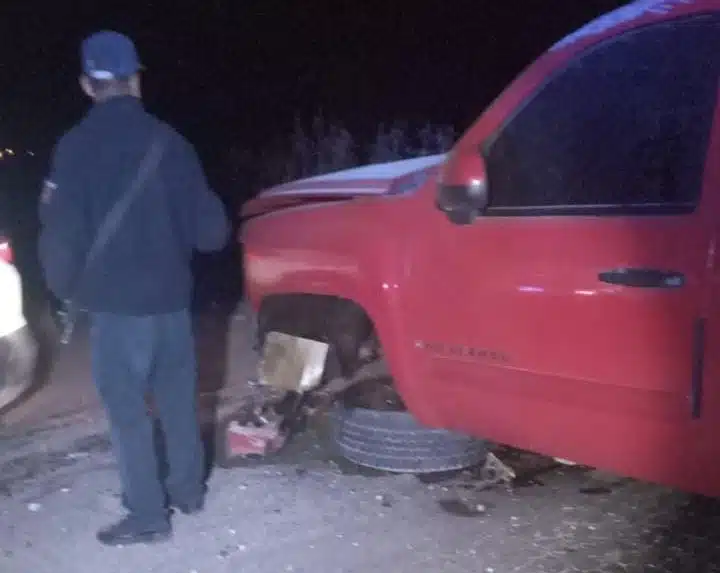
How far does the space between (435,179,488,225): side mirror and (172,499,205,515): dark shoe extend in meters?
1.64

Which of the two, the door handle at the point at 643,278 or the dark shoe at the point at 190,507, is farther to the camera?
the dark shoe at the point at 190,507

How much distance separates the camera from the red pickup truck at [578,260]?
304cm

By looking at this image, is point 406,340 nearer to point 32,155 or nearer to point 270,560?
point 270,560

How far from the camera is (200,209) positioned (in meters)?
3.71

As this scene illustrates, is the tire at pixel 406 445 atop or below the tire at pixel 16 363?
below

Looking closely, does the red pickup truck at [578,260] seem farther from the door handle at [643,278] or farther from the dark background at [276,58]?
the dark background at [276,58]

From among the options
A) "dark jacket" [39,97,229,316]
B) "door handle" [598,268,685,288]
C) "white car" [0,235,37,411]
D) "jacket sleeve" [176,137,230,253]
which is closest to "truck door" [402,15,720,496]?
"door handle" [598,268,685,288]

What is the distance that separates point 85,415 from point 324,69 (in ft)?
38.9

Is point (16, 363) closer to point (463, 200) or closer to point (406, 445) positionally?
point (406, 445)

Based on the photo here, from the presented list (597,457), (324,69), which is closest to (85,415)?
(597,457)

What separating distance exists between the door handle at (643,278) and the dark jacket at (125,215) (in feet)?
4.84

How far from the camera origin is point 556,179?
3.38m

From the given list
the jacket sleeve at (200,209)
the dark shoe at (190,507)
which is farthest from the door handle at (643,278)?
the dark shoe at (190,507)

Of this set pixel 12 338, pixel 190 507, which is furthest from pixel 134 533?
pixel 12 338
